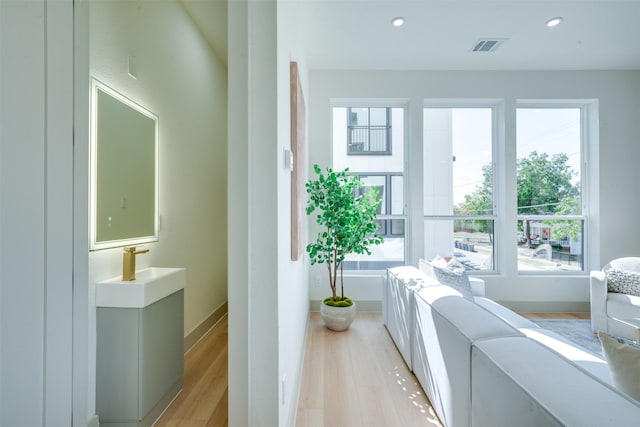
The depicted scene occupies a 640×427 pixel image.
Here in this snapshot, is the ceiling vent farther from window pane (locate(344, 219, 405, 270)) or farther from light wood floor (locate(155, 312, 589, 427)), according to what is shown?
light wood floor (locate(155, 312, 589, 427))

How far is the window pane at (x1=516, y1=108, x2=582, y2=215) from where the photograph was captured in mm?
3674

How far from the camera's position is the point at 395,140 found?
12.3 feet

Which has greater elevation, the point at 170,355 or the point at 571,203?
the point at 571,203

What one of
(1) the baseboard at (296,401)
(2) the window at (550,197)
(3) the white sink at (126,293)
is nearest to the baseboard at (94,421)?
(3) the white sink at (126,293)

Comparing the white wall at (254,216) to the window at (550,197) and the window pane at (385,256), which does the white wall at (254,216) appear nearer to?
the window pane at (385,256)

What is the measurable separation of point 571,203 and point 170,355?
15.4ft

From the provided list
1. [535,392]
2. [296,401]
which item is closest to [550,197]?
[535,392]

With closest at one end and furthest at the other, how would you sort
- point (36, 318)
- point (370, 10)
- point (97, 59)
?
point (36, 318) → point (97, 59) → point (370, 10)

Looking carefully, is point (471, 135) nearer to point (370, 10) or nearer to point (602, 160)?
point (602, 160)

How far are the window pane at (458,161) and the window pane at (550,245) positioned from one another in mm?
547

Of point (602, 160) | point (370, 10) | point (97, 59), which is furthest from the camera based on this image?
point (602, 160)

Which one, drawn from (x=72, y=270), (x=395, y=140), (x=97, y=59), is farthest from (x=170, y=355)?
(x=395, y=140)

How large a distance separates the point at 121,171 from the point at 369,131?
2.85 m

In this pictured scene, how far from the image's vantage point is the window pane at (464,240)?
3.69 metres
